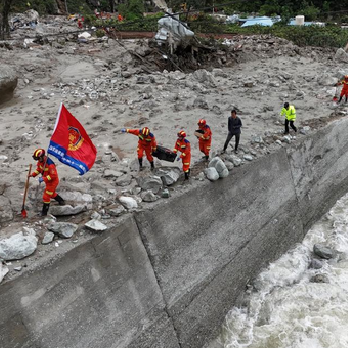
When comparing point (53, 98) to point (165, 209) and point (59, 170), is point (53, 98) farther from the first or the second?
point (165, 209)

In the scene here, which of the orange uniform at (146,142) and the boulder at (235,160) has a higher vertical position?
the orange uniform at (146,142)

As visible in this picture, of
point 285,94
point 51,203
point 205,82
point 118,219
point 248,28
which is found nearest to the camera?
point 118,219

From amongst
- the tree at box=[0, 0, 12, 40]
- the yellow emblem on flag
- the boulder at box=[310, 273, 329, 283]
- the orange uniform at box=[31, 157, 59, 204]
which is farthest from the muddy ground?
the tree at box=[0, 0, 12, 40]

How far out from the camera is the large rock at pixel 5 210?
548 centimetres

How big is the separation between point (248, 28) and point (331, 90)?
1761 cm

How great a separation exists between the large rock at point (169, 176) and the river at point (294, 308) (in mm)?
3202

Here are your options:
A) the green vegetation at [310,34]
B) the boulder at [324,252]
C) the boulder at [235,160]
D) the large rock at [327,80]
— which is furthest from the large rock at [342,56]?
the boulder at [235,160]

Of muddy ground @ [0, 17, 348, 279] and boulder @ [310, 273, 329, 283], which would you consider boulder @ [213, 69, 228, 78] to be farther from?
boulder @ [310, 273, 329, 283]

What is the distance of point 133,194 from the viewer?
6422mm

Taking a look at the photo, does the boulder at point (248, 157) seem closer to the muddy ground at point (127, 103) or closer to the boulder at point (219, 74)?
the muddy ground at point (127, 103)

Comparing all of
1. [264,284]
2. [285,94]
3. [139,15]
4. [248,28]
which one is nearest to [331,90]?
[285,94]

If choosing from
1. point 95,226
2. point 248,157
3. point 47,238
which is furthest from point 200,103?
point 47,238

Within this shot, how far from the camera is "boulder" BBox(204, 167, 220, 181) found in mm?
6906

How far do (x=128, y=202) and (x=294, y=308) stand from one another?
444cm
